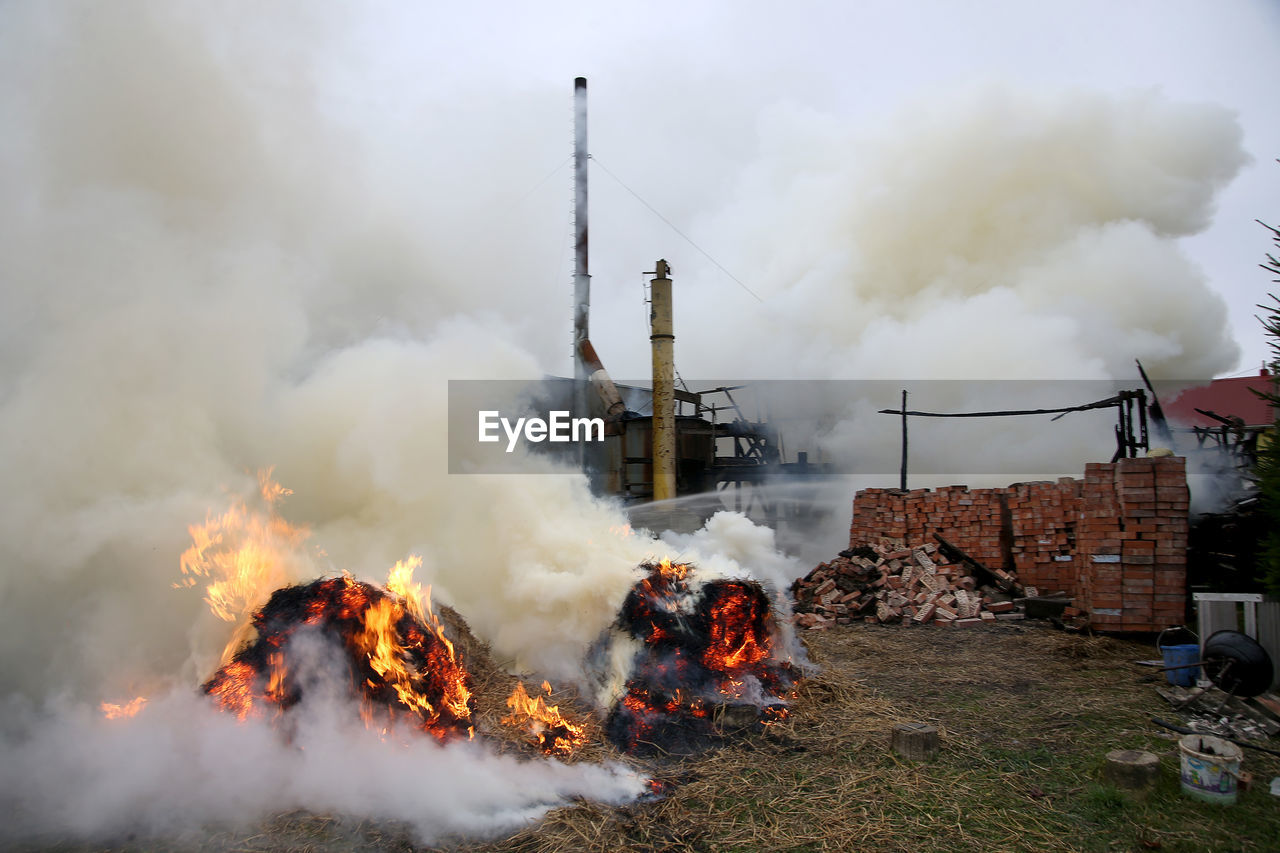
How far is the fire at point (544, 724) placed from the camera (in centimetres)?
566

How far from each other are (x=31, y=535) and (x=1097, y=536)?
12.4 metres

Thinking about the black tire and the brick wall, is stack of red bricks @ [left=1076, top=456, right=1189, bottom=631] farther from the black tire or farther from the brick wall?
the black tire

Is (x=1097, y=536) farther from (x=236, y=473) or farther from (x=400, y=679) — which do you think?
(x=236, y=473)

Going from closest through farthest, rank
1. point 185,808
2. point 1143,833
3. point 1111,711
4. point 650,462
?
point 1143,833 → point 185,808 → point 1111,711 → point 650,462

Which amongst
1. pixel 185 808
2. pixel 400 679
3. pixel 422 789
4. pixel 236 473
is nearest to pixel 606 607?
pixel 400 679

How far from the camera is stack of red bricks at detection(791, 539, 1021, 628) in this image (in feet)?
37.9

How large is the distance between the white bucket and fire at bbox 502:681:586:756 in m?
4.26

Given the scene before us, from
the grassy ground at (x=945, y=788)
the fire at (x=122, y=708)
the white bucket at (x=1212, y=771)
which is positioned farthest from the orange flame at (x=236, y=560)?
the white bucket at (x=1212, y=771)

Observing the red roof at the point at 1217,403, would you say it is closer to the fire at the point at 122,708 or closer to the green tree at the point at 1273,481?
the green tree at the point at 1273,481

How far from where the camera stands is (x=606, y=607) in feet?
22.9

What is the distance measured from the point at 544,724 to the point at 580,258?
847 inches

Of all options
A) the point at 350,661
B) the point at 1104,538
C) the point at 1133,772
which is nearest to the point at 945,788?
the point at 1133,772

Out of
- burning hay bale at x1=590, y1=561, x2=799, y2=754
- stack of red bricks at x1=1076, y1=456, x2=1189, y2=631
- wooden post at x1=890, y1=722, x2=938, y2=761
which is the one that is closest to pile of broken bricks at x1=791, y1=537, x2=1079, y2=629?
stack of red bricks at x1=1076, y1=456, x2=1189, y2=631

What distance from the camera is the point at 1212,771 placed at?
454cm
